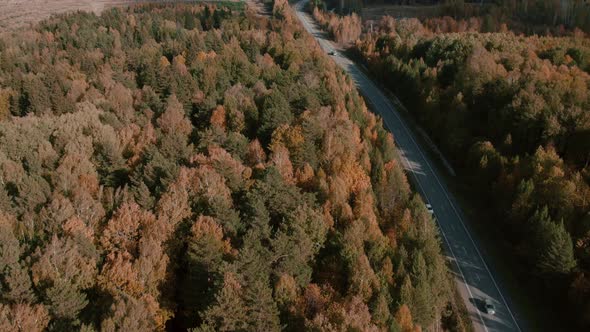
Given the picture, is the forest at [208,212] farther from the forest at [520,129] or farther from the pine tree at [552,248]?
the forest at [520,129]

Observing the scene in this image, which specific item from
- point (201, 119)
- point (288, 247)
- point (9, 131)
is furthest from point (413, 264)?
point (9, 131)

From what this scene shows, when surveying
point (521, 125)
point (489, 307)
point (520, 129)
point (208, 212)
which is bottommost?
point (489, 307)

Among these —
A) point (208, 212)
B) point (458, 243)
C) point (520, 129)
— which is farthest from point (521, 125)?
point (208, 212)

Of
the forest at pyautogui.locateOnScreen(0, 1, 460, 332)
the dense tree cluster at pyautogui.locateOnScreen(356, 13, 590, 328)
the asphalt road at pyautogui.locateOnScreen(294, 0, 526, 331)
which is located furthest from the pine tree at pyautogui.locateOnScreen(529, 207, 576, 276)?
the forest at pyautogui.locateOnScreen(0, 1, 460, 332)

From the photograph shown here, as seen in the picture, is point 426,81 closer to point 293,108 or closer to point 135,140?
point 293,108

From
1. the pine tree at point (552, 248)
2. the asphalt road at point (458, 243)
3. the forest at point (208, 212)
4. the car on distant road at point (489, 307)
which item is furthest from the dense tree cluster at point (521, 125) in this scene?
the forest at point (208, 212)

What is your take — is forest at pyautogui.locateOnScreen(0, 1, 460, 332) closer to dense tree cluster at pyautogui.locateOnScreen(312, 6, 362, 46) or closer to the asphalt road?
the asphalt road

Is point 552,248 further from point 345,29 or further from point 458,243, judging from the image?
point 345,29
